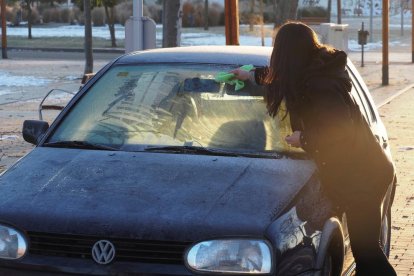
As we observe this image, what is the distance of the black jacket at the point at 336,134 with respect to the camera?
5117 mm

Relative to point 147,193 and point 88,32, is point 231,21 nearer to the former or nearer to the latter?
point 147,193

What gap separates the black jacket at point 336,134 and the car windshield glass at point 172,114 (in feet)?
1.31

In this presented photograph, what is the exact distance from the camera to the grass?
4604 centimetres

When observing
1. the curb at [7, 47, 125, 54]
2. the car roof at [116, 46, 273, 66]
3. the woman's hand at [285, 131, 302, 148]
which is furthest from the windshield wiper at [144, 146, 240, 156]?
the curb at [7, 47, 125, 54]

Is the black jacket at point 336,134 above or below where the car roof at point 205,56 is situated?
below

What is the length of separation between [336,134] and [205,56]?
135 centimetres

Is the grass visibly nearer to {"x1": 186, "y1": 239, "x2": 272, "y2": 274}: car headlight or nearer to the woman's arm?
the woman's arm

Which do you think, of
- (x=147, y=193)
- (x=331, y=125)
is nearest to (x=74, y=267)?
(x=147, y=193)

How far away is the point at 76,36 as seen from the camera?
5525 cm

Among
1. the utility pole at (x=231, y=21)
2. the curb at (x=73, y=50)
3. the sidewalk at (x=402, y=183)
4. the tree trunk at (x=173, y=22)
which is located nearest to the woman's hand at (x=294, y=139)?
the sidewalk at (x=402, y=183)

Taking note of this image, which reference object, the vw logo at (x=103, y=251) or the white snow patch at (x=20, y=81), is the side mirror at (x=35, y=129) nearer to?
the vw logo at (x=103, y=251)

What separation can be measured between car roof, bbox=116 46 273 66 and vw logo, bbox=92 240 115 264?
182 centimetres

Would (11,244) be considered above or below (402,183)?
above

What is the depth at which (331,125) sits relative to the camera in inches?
202
